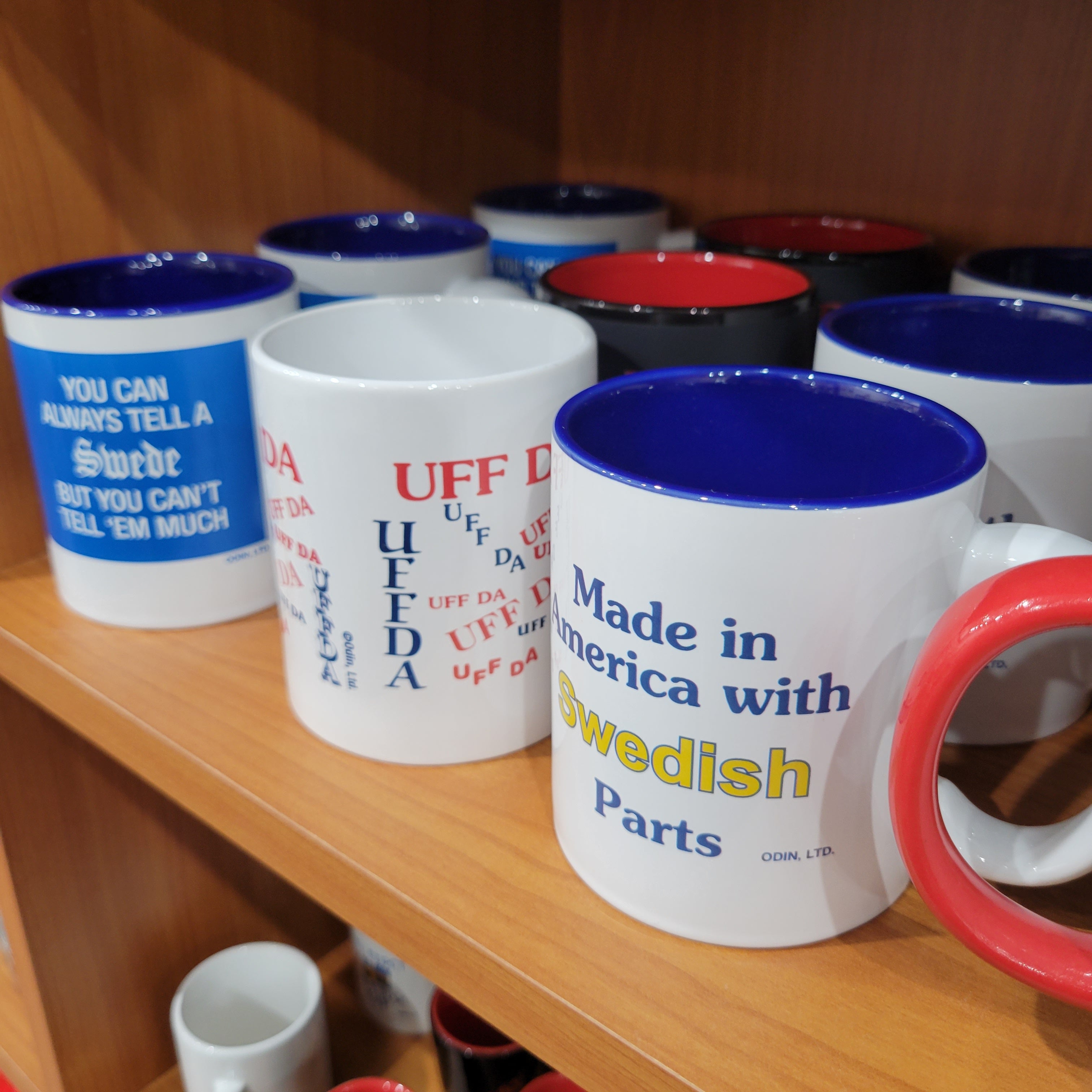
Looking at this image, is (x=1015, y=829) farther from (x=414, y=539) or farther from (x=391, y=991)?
(x=391, y=991)

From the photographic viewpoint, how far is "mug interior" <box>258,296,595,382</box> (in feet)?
1.55

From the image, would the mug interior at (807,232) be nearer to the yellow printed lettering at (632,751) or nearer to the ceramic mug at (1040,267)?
the ceramic mug at (1040,267)

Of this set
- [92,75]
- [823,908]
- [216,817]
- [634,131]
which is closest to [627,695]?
[823,908]

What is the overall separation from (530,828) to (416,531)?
0.12m

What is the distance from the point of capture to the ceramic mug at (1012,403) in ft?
1.29

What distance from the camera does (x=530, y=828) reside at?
414 mm

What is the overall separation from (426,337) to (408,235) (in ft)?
0.64

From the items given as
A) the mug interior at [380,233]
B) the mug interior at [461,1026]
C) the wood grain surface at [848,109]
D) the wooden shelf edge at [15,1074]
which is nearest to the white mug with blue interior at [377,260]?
the mug interior at [380,233]

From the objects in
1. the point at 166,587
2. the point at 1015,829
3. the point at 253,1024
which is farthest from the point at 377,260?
the point at 253,1024

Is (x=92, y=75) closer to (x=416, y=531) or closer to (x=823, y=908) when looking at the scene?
(x=416, y=531)

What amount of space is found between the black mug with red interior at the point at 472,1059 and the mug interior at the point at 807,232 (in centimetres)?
51

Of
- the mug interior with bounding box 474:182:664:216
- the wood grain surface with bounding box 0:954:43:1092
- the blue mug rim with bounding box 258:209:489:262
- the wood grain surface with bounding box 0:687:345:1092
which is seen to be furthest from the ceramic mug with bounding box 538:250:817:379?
the wood grain surface with bounding box 0:954:43:1092

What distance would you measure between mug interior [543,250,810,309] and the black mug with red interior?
416mm

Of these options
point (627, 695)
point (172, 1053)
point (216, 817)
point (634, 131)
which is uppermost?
point (634, 131)
